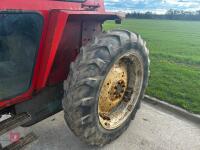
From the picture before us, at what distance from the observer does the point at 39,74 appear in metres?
3.31

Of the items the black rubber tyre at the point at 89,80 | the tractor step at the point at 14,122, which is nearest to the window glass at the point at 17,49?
the tractor step at the point at 14,122

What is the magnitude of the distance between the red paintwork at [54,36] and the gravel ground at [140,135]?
84 cm

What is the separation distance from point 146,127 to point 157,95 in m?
1.30

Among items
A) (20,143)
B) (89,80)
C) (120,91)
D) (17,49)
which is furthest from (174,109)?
(17,49)

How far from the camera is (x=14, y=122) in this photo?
327 cm

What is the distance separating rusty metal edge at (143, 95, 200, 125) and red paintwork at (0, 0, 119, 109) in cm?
208

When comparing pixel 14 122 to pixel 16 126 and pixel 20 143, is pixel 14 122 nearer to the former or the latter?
pixel 16 126

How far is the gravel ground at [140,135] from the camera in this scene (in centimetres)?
402

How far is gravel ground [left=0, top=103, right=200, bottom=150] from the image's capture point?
4.02 meters

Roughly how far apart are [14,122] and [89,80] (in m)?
0.85

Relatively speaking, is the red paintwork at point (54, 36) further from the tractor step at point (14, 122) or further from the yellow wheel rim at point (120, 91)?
the yellow wheel rim at point (120, 91)

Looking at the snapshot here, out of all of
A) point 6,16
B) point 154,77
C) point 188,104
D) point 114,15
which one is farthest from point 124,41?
point 154,77

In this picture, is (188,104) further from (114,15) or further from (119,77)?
(114,15)

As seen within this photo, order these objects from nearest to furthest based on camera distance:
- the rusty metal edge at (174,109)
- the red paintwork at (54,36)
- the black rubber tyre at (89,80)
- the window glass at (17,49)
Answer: the window glass at (17,49), the red paintwork at (54,36), the black rubber tyre at (89,80), the rusty metal edge at (174,109)
